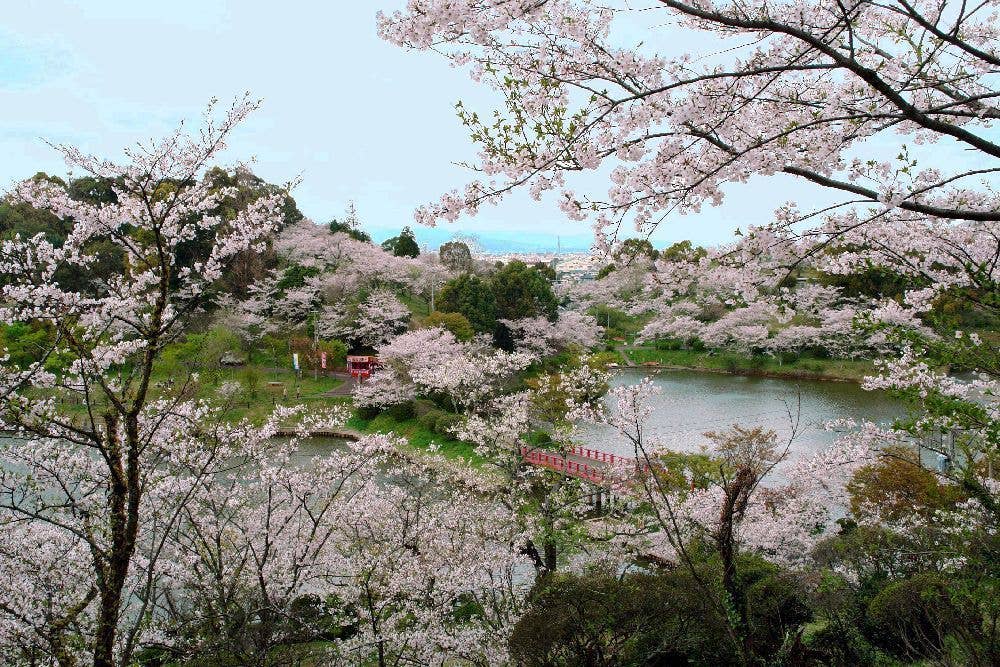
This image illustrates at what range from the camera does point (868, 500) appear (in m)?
9.10

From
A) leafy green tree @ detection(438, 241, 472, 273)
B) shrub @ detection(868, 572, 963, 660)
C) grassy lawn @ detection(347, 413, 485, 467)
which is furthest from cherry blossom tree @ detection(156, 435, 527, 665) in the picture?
leafy green tree @ detection(438, 241, 472, 273)

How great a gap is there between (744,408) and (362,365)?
1259 cm

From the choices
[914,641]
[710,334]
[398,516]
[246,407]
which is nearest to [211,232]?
[246,407]

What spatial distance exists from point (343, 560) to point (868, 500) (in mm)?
7551

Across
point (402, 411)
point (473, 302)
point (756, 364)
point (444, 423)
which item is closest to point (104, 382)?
point (444, 423)

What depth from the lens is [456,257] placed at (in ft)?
106

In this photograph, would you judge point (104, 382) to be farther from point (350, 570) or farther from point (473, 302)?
point (473, 302)

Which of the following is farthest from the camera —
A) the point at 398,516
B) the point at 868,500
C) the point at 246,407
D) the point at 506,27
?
the point at 246,407

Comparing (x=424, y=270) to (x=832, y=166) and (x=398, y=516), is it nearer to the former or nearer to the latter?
(x=398, y=516)

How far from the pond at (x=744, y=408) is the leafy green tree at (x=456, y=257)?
455 inches

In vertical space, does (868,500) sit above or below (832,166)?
below

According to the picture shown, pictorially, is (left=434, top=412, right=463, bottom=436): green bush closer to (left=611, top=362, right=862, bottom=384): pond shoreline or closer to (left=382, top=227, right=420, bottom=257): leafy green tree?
(left=611, top=362, right=862, bottom=384): pond shoreline

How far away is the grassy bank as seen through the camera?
22.4 metres

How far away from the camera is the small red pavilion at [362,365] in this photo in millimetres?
20906
